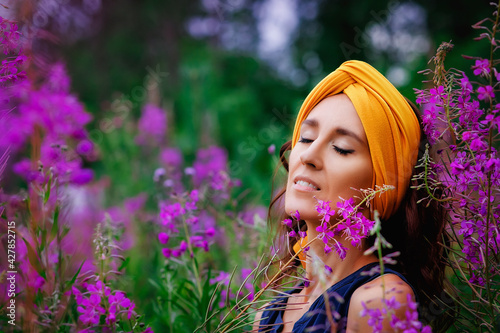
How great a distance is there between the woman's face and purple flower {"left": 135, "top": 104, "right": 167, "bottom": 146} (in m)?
2.80

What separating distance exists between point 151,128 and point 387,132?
2.97 m

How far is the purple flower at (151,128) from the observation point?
3920mm

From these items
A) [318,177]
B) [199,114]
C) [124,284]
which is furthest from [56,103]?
[199,114]

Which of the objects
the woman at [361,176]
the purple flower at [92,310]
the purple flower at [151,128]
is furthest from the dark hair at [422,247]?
the purple flower at [151,128]

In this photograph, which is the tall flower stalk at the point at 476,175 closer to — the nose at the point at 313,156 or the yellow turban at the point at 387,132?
the yellow turban at the point at 387,132

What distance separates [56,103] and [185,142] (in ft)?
13.0

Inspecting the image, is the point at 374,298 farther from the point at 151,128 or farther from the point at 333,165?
the point at 151,128

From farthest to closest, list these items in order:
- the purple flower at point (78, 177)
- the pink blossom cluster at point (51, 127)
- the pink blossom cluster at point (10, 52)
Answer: the purple flower at point (78, 177), the pink blossom cluster at point (51, 127), the pink blossom cluster at point (10, 52)

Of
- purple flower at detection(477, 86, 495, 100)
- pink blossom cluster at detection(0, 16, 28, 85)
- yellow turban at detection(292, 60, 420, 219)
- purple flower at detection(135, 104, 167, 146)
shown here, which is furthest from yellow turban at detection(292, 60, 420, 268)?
purple flower at detection(135, 104, 167, 146)

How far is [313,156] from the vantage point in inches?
50.5

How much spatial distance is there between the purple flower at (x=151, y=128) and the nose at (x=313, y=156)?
2.82 m

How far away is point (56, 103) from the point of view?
189 cm

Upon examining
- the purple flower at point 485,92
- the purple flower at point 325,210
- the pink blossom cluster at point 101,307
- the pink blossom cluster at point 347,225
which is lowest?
the pink blossom cluster at point 347,225

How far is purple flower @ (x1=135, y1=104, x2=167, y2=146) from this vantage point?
392cm
